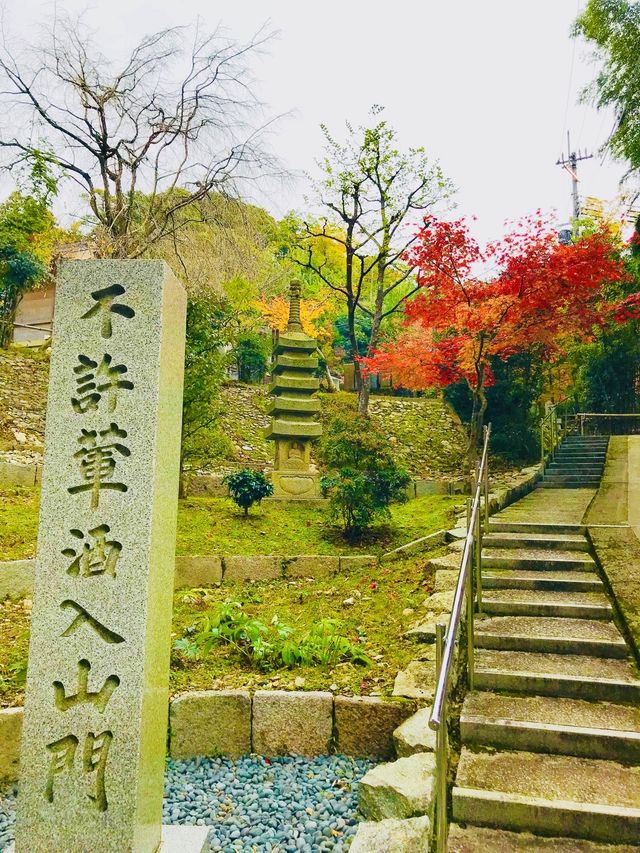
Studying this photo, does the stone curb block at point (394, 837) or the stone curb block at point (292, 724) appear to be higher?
the stone curb block at point (394, 837)

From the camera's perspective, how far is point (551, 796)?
9.78 feet

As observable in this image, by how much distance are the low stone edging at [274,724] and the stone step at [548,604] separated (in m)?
1.59

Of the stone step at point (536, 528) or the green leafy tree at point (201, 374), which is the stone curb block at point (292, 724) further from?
the green leafy tree at point (201, 374)

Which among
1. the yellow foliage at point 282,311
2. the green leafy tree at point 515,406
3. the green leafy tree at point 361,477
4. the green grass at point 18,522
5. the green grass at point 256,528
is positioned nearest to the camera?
the green grass at point 18,522

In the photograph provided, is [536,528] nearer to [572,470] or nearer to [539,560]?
[539,560]

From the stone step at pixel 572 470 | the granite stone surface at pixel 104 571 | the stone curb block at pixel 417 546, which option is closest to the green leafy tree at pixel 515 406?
the stone step at pixel 572 470

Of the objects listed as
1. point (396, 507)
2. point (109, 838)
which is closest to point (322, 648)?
point (109, 838)

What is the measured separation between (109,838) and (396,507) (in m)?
9.51

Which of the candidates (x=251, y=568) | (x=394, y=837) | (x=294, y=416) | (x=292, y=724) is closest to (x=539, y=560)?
(x=292, y=724)

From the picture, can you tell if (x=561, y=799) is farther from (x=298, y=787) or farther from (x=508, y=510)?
(x=508, y=510)

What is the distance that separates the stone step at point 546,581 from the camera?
514cm

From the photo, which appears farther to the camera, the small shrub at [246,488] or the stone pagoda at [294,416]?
the stone pagoda at [294,416]

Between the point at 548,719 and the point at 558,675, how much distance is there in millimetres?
403

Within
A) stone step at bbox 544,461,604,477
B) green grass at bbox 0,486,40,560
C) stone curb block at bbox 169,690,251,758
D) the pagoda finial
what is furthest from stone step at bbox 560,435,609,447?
stone curb block at bbox 169,690,251,758
